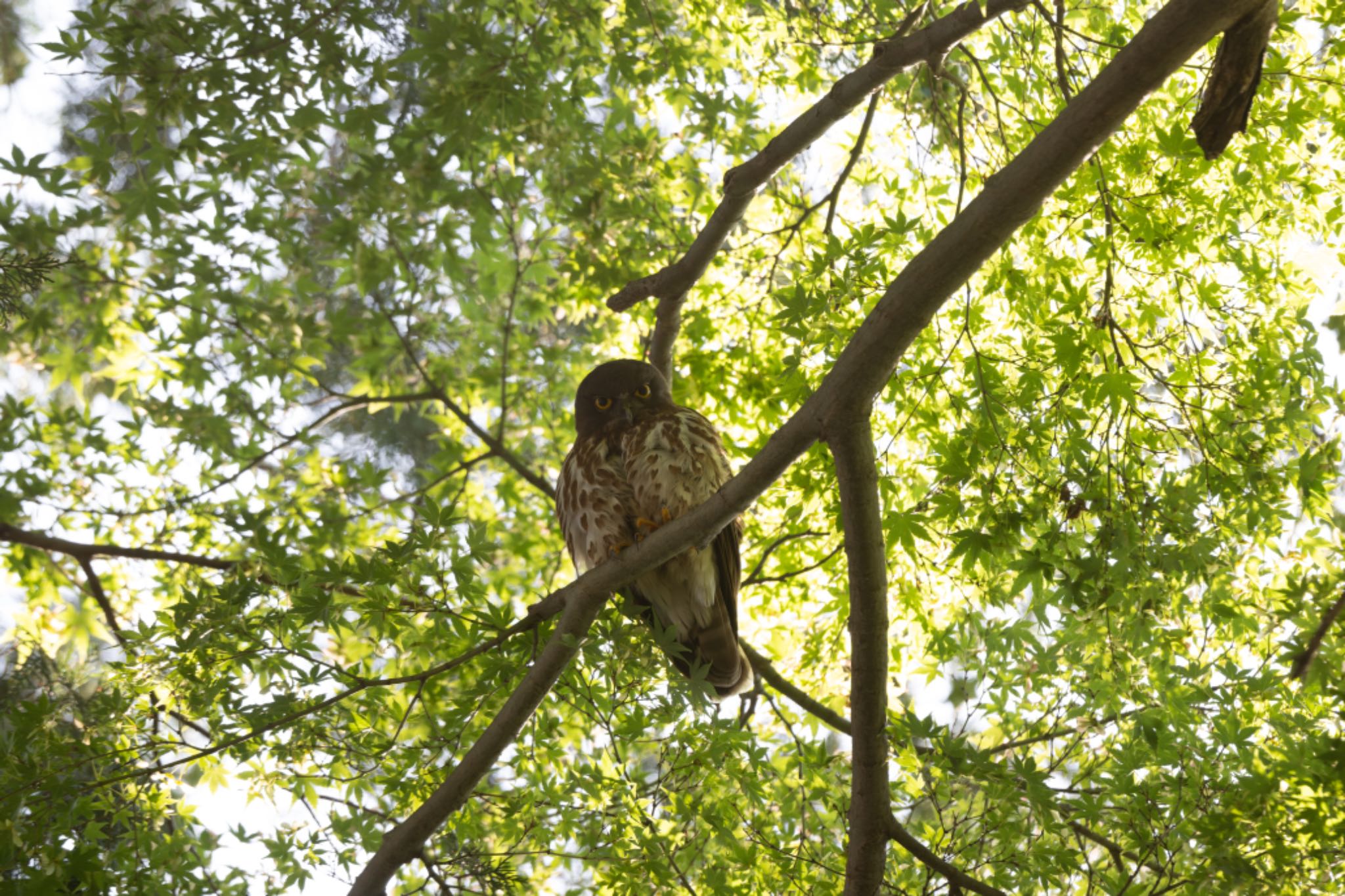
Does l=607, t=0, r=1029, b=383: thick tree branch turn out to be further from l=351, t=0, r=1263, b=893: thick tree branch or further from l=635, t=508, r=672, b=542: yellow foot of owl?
l=635, t=508, r=672, b=542: yellow foot of owl

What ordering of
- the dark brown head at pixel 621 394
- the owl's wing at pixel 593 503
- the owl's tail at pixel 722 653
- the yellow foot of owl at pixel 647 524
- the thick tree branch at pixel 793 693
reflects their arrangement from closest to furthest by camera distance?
the yellow foot of owl at pixel 647 524, the owl's wing at pixel 593 503, the owl's tail at pixel 722 653, the dark brown head at pixel 621 394, the thick tree branch at pixel 793 693

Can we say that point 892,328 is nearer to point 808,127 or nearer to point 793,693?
point 808,127

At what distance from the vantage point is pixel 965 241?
249 cm

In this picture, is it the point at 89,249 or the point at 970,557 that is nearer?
the point at 970,557

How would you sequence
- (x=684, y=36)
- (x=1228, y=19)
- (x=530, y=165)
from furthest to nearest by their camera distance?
(x=684, y=36)
(x=530, y=165)
(x=1228, y=19)

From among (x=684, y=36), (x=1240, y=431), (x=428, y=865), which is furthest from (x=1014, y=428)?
(x=684, y=36)

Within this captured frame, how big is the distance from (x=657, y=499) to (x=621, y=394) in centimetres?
62

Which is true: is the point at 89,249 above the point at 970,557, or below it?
above

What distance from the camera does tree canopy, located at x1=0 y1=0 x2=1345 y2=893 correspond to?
3.06 metres

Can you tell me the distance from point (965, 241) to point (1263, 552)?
272cm

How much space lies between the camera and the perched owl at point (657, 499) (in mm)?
3957

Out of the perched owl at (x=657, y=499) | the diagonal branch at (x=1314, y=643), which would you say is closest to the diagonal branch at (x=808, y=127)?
the perched owl at (x=657, y=499)

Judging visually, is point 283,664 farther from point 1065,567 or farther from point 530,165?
point 530,165

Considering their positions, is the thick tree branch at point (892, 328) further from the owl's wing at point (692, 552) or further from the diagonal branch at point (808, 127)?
the owl's wing at point (692, 552)
